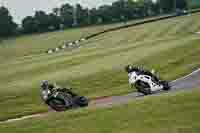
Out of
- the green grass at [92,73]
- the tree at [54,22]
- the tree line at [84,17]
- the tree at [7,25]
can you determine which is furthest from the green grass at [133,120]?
the tree at [54,22]

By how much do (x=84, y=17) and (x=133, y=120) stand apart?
380 ft

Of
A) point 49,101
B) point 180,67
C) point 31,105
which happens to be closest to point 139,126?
point 49,101

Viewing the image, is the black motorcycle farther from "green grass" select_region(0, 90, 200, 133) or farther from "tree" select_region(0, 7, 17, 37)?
"tree" select_region(0, 7, 17, 37)

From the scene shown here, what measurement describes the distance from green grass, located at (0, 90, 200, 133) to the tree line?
10065 centimetres

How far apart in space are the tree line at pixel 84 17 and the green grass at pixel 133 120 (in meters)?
101

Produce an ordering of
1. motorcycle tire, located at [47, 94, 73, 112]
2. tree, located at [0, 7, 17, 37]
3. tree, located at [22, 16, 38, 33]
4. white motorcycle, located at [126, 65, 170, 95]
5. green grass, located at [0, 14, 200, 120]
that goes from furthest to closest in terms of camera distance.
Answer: tree, located at [0, 7, 17, 37]
tree, located at [22, 16, 38, 33]
green grass, located at [0, 14, 200, 120]
white motorcycle, located at [126, 65, 170, 95]
motorcycle tire, located at [47, 94, 73, 112]

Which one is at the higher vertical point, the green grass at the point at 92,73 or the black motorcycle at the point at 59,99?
the black motorcycle at the point at 59,99

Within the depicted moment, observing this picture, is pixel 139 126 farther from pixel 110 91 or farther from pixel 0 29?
pixel 0 29

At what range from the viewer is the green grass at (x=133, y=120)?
12539 millimetres

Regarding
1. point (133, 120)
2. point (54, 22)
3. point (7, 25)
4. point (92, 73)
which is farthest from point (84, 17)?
point (133, 120)

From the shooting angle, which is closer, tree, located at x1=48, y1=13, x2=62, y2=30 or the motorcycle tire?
the motorcycle tire

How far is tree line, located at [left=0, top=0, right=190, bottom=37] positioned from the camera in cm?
11794

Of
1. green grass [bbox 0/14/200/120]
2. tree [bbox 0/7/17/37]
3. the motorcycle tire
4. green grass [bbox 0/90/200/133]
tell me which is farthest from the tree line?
green grass [bbox 0/90/200/133]

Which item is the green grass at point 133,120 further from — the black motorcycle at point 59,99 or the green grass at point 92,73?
the green grass at point 92,73
